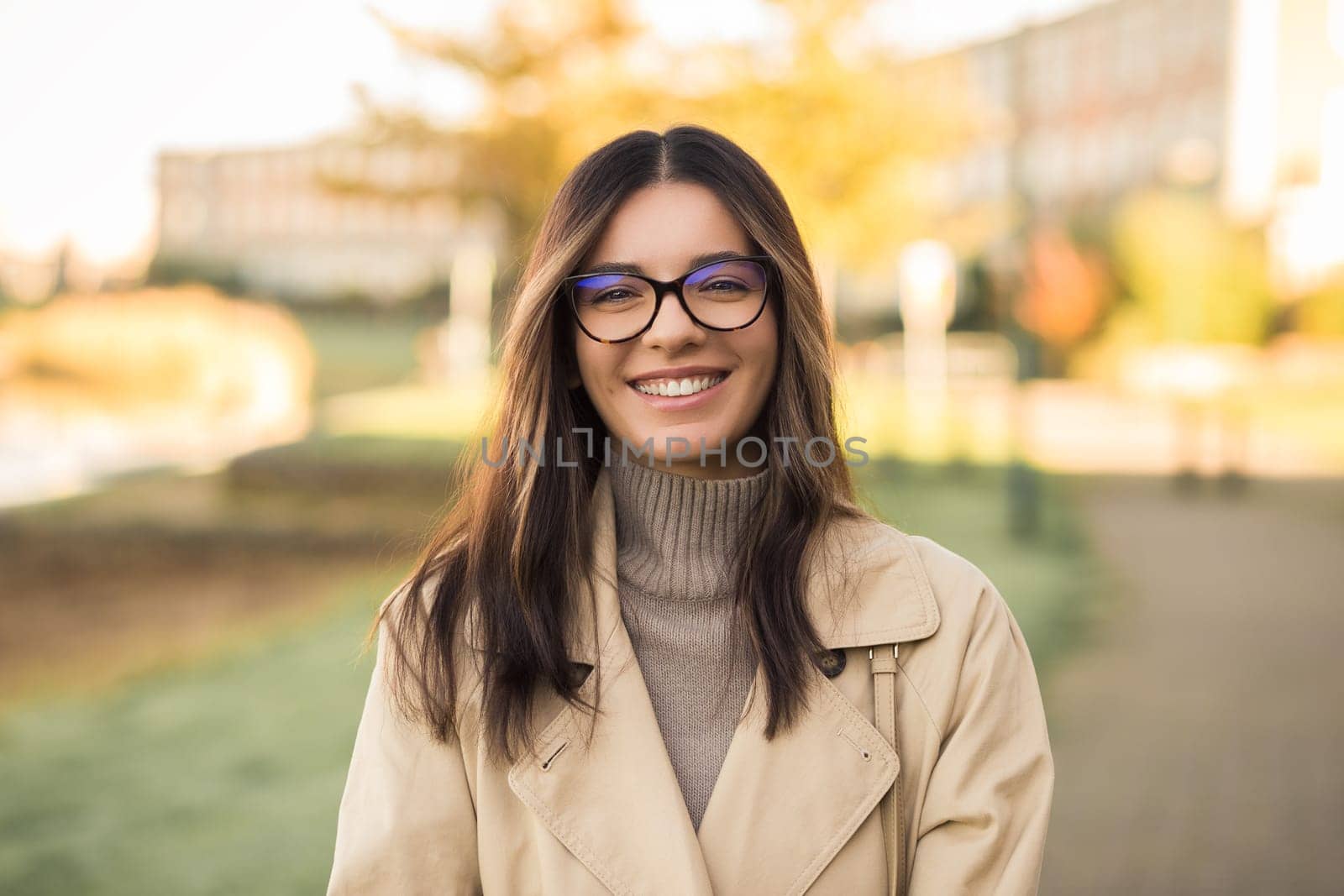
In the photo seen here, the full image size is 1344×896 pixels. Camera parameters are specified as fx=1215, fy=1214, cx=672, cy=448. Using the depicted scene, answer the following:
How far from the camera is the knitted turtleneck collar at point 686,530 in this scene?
197cm

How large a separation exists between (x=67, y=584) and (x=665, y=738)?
915cm

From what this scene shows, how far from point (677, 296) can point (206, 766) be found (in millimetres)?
4867

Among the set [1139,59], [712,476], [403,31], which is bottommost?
[712,476]

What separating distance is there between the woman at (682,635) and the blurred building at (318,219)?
9400 mm

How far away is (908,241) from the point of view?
14.7m

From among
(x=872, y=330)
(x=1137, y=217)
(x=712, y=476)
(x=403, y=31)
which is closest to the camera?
(x=712, y=476)

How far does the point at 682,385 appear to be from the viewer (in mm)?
1893

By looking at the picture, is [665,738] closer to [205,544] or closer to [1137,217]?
[205,544]

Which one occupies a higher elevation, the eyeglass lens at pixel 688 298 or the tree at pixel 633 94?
the tree at pixel 633 94

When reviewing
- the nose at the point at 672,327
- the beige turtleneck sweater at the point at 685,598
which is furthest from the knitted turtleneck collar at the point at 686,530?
the nose at the point at 672,327

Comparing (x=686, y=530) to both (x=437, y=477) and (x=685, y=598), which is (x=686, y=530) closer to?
(x=685, y=598)

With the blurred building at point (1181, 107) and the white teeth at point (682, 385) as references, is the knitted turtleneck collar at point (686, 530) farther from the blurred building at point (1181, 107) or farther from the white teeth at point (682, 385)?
the blurred building at point (1181, 107)

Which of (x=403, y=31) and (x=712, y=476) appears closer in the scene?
(x=712, y=476)

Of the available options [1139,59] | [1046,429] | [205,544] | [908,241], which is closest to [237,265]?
[205,544]
